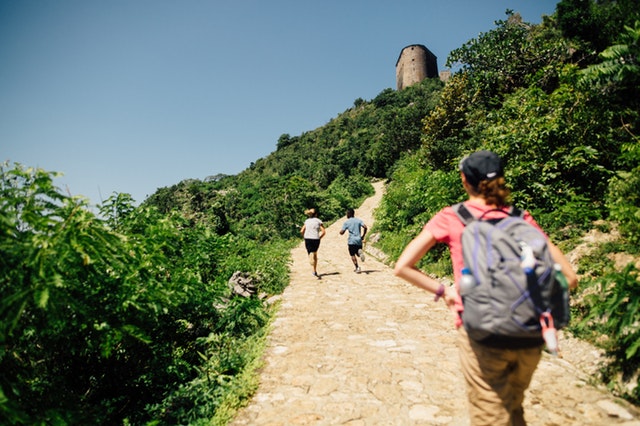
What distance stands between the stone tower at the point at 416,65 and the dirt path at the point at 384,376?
3106 inches

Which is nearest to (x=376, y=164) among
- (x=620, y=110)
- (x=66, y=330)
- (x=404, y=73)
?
(x=620, y=110)

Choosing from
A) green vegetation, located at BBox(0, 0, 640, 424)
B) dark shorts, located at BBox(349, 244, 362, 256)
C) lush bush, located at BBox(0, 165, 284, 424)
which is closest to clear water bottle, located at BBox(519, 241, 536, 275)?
green vegetation, located at BBox(0, 0, 640, 424)

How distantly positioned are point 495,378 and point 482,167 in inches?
44.6

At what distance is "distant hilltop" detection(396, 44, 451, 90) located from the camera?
243ft

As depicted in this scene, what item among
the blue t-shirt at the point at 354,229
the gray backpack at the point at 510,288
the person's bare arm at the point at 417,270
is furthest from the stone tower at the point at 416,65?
the gray backpack at the point at 510,288

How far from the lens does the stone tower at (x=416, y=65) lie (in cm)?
7419

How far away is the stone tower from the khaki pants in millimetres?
81622

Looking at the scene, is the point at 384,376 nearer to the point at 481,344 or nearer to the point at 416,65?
the point at 481,344

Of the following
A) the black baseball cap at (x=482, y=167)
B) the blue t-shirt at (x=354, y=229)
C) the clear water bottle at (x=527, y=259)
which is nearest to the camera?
the clear water bottle at (x=527, y=259)

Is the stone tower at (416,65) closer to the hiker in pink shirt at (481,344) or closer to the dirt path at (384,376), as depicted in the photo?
the dirt path at (384,376)

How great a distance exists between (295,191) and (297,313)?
21.6m

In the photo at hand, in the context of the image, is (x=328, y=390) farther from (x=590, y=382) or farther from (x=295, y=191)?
(x=295, y=191)

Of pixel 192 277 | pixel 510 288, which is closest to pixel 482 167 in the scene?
pixel 510 288

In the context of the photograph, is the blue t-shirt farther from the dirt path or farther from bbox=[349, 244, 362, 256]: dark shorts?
the dirt path
